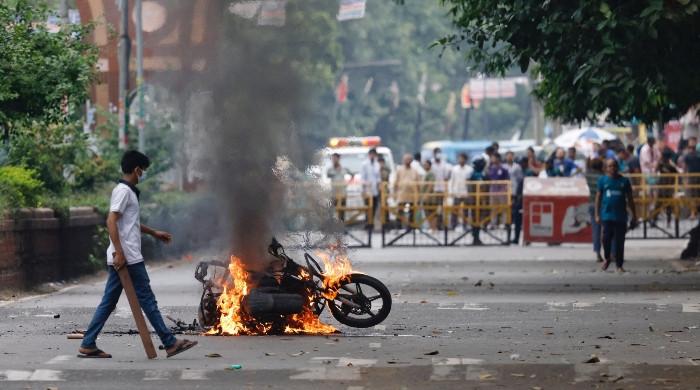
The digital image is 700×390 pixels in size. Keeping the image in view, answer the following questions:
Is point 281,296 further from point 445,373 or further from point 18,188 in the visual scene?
point 18,188

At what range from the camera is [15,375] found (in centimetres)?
1120

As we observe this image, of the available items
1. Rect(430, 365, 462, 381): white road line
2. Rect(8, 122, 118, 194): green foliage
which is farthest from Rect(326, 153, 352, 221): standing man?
Rect(430, 365, 462, 381): white road line

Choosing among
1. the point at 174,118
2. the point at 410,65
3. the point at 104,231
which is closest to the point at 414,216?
the point at 104,231

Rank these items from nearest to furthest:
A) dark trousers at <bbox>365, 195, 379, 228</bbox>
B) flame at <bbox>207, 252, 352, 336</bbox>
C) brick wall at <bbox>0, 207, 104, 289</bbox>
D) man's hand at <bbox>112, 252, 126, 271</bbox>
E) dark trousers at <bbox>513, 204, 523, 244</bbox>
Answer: man's hand at <bbox>112, 252, 126, 271</bbox> → flame at <bbox>207, 252, 352, 336</bbox> → brick wall at <bbox>0, 207, 104, 289</bbox> → dark trousers at <bbox>513, 204, 523, 244</bbox> → dark trousers at <bbox>365, 195, 379, 228</bbox>

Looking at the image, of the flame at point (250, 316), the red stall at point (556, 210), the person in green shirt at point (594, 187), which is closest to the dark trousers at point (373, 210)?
the red stall at point (556, 210)

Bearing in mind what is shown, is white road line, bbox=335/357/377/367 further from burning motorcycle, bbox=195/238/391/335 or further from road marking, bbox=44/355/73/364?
road marking, bbox=44/355/73/364

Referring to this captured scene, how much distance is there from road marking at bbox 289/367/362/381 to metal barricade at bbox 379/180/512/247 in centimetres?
2001

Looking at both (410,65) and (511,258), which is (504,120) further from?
(511,258)

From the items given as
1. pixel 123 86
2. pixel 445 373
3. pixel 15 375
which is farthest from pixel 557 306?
pixel 123 86

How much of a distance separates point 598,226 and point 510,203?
6410 mm

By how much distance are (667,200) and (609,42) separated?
1408cm

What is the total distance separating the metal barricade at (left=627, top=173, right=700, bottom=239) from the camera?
3088 centimetres

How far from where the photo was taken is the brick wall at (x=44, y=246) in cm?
1957

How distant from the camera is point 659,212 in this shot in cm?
3106
